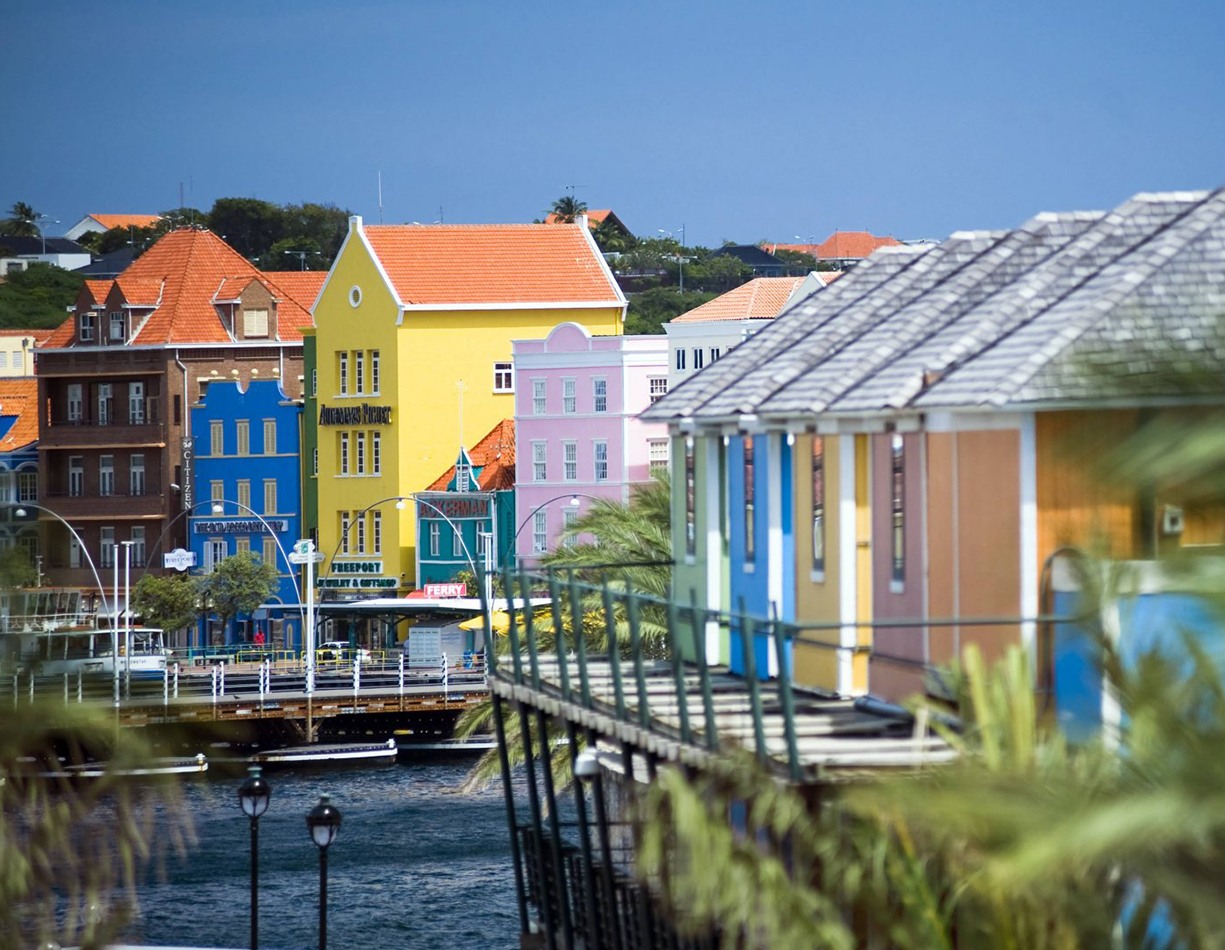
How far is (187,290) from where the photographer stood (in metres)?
95.6

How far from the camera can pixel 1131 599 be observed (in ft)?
11.8

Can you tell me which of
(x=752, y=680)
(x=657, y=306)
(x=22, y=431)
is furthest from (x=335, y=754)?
(x=657, y=306)

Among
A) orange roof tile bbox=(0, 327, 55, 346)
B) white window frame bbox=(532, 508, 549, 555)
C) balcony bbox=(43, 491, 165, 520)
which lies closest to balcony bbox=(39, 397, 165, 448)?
balcony bbox=(43, 491, 165, 520)

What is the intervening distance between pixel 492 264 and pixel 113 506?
17896 mm

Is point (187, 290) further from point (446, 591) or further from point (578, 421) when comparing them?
point (578, 421)

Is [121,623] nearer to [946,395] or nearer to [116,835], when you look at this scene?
[946,395]

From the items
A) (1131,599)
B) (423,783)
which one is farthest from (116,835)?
(423,783)

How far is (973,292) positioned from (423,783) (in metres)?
47.5

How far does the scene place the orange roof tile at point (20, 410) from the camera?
9970cm

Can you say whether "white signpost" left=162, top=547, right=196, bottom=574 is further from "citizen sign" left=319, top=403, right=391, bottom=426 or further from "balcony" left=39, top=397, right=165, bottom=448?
"balcony" left=39, top=397, right=165, bottom=448

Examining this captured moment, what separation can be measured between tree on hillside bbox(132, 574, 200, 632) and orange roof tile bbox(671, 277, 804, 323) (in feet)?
68.2

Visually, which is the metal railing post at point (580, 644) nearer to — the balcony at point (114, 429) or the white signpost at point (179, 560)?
the white signpost at point (179, 560)

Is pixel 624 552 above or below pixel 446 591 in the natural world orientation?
above

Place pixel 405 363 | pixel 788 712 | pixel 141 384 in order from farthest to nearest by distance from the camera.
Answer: pixel 141 384 → pixel 405 363 → pixel 788 712
